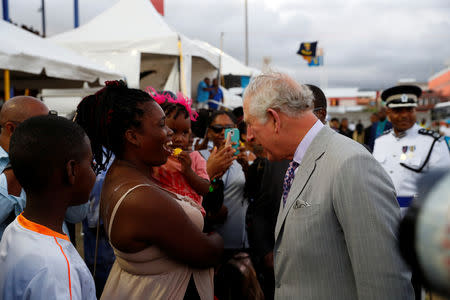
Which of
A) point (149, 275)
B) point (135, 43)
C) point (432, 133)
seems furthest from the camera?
point (135, 43)

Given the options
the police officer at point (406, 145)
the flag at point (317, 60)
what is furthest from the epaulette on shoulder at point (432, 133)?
the flag at point (317, 60)

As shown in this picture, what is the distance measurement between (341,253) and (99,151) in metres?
1.35

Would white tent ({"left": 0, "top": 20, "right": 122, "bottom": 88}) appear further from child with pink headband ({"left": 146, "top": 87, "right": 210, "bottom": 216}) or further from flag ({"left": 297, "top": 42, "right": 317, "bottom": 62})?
flag ({"left": 297, "top": 42, "right": 317, "bottom": 62})

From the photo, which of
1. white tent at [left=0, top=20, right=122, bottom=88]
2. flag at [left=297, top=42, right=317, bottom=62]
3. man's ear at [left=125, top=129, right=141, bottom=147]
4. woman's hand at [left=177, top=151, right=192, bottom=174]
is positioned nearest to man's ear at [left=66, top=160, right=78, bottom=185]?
man's ear at [left=125, top=129, right=141, bottom=147]

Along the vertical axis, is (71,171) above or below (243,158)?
above

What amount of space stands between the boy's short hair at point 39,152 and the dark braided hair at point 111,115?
0.41m

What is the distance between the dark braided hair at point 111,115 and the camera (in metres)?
1.89

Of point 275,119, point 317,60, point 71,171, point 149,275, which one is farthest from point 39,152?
point 317,60

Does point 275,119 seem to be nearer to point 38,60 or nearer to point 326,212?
point 326,212

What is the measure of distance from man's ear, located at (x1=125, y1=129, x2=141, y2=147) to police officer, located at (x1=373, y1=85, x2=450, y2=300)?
3.22 meters

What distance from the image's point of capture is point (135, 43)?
8.54 metres

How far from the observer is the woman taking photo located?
1.61 m

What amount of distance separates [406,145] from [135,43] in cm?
628

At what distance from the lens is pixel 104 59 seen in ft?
28.6
